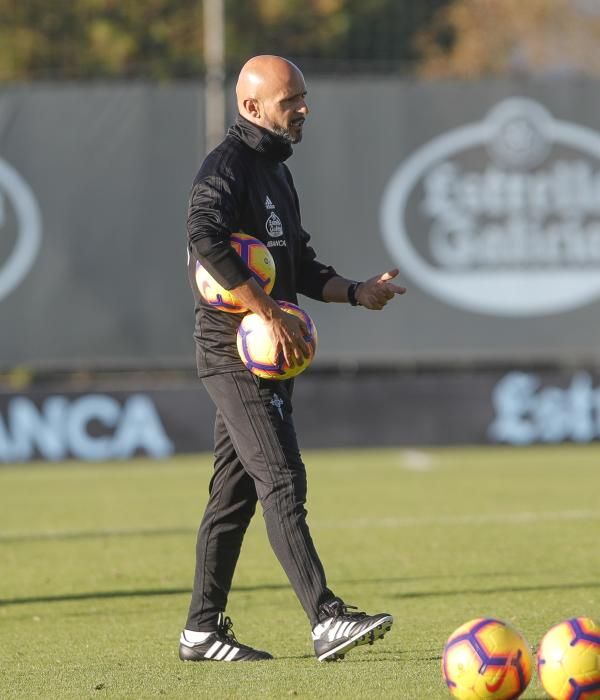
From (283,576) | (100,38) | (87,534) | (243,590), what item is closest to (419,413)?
(87,534)

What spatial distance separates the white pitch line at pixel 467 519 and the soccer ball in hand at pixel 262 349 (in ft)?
15.9

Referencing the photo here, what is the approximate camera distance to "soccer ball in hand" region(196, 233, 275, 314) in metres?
5.79

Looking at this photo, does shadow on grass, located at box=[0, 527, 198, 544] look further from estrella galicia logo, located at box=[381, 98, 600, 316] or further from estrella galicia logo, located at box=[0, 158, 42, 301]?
estrella galicia logo, located at box=[381, 98, 600, 316]

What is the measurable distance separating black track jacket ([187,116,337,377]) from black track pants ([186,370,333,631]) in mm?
173

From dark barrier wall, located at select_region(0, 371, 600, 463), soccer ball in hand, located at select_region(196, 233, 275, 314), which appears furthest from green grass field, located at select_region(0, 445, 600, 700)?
soccer ball in hand, located at select_region(196, 233, 275, 314)

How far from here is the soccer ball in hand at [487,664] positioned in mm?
4930

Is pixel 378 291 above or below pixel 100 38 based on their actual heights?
below

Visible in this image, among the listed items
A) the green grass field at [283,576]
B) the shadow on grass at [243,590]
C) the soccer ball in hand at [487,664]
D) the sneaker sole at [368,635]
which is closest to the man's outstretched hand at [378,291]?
the sneaker sole at [368,635]

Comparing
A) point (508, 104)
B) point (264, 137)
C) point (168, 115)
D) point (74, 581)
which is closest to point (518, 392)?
point (508, 104)

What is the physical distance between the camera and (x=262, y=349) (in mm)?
5715

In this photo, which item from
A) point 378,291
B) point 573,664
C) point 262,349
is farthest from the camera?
point 378,291

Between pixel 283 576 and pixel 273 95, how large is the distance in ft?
11.3

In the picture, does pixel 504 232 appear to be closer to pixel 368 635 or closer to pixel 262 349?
pixel 262 349

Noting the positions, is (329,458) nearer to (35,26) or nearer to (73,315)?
(73,315)
